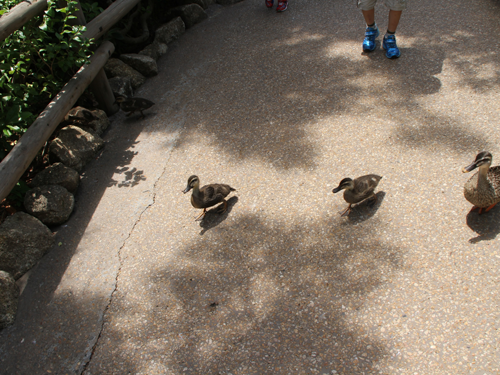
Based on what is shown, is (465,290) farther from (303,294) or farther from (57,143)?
(57,143)

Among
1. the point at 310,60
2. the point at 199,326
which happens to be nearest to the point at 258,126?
the point at 310,60

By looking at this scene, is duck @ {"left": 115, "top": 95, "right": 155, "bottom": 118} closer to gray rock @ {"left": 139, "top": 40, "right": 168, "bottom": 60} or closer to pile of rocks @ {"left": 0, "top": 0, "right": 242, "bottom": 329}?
pile of rocks @ {"left": 0, "top": 0, "right": 242, "bottom": 329}

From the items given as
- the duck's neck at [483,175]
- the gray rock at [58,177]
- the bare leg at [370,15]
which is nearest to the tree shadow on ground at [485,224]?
the duck's neck at [483,175]

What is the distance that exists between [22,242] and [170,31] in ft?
19.3

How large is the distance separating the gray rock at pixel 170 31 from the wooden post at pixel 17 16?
→ 11.6ft

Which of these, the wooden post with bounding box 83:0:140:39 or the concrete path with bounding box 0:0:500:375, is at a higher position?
the wooden post with bounding box 83:0:140:39

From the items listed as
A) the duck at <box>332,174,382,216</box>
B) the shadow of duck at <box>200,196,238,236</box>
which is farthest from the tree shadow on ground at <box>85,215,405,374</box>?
the duck at <box>332,174,382,216</box>

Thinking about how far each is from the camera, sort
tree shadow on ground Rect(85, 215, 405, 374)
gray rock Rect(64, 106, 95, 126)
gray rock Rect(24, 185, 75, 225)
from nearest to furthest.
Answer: tree shadow on ground Rect(85, 215, 405, 374)
gray rock Rect(24, 185, 75, 225)
gray rock Rect(64, 106, 95, 126)

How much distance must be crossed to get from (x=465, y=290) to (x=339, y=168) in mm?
1904

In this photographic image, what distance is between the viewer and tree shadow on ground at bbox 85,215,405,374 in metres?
2.92

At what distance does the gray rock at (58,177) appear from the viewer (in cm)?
472

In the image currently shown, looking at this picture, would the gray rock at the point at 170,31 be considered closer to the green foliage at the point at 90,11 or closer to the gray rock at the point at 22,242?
the green foliage at the point at 90,11

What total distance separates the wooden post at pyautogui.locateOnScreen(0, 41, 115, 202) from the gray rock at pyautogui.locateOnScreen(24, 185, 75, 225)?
0.40 meters

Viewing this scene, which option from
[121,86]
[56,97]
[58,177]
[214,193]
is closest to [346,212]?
[214,193]
